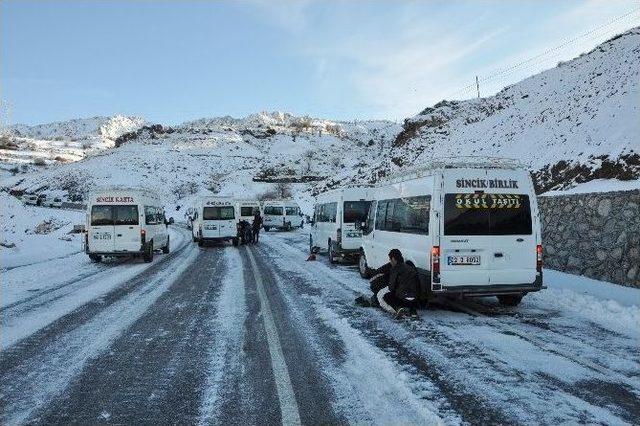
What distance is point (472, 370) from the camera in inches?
220

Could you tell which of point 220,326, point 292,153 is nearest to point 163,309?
point 220,326

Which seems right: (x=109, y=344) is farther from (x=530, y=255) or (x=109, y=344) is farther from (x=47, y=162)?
(x=47, y=162)

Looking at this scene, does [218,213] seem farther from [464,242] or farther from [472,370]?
[472,370]

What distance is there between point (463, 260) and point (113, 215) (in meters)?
13.2

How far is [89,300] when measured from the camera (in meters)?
10.3

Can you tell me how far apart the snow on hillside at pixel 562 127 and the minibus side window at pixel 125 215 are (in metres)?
16.1

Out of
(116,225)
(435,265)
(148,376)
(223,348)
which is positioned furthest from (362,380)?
(116,225)

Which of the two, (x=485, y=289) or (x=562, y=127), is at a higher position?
(x=562, y=127)

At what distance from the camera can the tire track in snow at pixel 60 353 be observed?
487 centimetres

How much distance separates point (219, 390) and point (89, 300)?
6472 millimetres

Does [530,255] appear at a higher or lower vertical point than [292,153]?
lower

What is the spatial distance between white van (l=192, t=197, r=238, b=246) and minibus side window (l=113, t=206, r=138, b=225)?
7.09 meters

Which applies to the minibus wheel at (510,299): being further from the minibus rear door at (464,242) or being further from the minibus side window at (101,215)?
the minibus side window at (101,215)

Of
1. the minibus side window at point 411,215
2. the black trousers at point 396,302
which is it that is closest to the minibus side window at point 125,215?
the minibus side window at point 411,215
